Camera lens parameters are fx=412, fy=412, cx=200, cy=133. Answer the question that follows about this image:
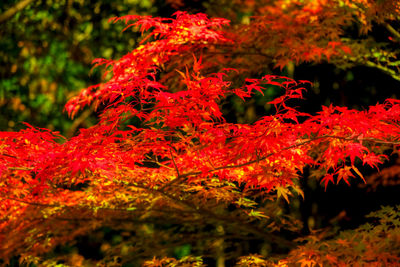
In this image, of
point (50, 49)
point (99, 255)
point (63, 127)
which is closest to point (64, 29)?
point (50, 49)

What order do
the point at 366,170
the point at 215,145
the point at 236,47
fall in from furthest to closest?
the point at 366,170 → the point at 236,47 → the point at 215,145

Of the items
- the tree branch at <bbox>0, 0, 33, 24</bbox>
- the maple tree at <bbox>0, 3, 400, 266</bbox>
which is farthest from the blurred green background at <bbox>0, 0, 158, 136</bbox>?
the maple tree at <bbox>0, 3, 400, 266</bbox>

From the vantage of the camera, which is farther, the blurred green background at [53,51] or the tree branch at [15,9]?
the blurred green background at [53,51]

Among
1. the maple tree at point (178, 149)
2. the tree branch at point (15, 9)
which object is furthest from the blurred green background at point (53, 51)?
the maple tree at point (178, 149)

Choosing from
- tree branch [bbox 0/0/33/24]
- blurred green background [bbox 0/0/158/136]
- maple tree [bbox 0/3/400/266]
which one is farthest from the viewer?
blurred green background [bbox 0/0/158/136]

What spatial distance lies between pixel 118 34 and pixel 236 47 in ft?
8.91

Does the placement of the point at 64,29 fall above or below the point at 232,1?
below

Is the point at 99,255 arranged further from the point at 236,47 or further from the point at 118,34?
the point at 236,47

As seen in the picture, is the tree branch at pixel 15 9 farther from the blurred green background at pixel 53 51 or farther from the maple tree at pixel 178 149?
the maple tree at pixel 178 149

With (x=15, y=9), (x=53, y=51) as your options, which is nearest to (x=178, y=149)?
(x=15, y=9)

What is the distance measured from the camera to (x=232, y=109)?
204 inches

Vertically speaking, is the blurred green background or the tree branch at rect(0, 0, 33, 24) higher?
the tree branch at rect(0, 0, 33, 24)

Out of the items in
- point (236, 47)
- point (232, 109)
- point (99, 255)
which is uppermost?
point (236, 47)

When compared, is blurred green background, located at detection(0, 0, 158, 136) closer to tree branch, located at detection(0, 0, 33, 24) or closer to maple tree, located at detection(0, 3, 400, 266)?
tree branch, located at detection(0, 0, 33, 24)
